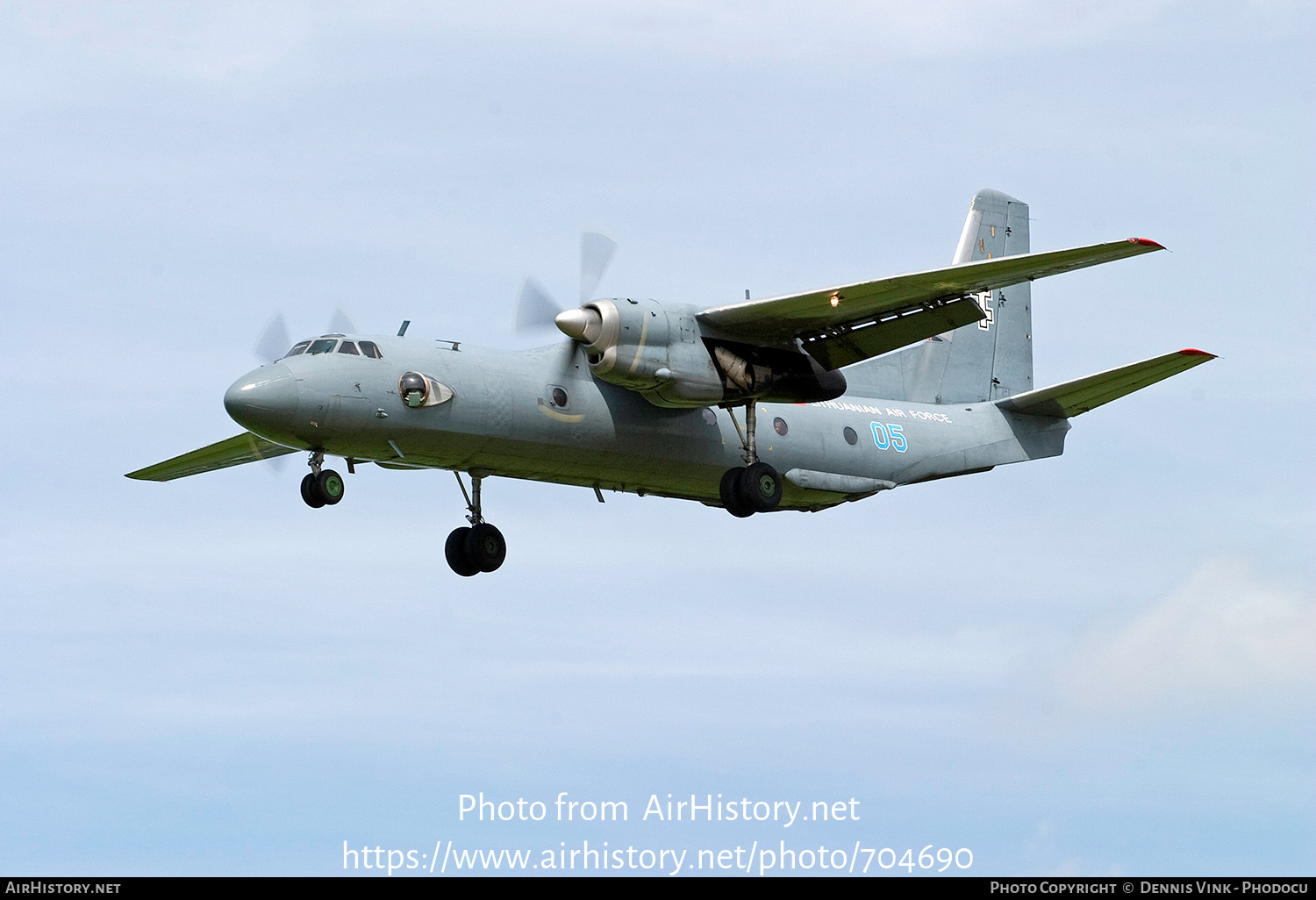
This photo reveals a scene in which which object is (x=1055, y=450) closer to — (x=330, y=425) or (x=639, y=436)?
(x=639, y=436)

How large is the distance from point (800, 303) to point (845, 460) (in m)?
3.70

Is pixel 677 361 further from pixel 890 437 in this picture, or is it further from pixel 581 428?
pixel 890 437

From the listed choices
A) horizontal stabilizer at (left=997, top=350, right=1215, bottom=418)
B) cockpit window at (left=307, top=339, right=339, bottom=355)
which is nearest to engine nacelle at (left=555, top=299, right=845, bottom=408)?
cockpit window at (left=307, top=339, right=339, bottom=355)

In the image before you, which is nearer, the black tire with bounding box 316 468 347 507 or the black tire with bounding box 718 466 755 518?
the black tire with bounding box 316 468 347 507

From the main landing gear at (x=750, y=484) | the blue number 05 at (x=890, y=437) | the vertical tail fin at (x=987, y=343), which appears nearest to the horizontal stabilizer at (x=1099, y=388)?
the vertical tail fin at (x=987, y=343)

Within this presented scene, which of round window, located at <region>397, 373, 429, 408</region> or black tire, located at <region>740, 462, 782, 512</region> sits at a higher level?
round window, located at <region>397, 373, 429, 408</region>

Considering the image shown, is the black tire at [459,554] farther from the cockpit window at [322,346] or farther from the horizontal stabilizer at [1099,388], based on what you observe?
the horizontal stabilizer at [1099,388]

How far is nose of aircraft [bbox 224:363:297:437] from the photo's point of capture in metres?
22.3

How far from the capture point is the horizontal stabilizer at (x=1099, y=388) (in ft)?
84.0

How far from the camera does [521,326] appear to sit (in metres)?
25.2

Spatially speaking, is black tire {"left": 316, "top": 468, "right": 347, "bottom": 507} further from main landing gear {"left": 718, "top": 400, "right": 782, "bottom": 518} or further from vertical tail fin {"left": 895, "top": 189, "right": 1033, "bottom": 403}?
vertical tail fin {"left": 895, "top": 189, "right": 1033, "bottom": 403}

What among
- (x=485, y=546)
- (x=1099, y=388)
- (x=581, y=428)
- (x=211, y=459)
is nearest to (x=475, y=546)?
(x=485, y=546)

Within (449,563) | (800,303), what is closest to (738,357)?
(800,303)

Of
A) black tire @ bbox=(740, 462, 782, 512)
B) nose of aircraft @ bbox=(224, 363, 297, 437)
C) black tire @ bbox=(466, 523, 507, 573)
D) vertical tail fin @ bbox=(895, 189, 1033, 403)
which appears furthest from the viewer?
vertical tail fin @ bbox=(895, 189, 1033, 403)
